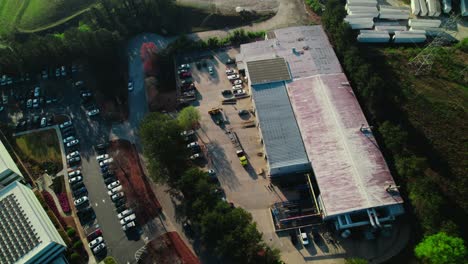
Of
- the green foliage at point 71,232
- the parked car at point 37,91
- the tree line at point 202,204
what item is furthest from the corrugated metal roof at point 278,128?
the parked car at point 37,91

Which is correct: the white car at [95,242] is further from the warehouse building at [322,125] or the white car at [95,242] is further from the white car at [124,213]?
the warehouse building at [322,125]

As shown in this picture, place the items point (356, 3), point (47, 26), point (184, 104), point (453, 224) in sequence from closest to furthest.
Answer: point (453, 224)
point (184, 104)
point (356, 3)
point (47, 26)

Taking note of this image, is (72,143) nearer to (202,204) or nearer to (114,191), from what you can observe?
(114,191)

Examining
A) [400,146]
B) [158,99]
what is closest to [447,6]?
[400,146]

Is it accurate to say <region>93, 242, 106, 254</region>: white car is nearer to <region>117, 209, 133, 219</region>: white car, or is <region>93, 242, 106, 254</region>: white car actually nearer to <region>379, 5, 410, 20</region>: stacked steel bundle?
<region>117, 209, 133, 219</region>: white car

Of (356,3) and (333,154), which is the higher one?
(356,3)

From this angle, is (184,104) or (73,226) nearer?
(73,226)

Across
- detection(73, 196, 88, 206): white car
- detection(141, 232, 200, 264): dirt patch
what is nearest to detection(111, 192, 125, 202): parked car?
detection(73, 196, 88, 206): white car

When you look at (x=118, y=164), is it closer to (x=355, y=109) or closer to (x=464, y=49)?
(x=355, y=109)

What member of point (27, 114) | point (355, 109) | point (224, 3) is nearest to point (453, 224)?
point (355, 109)
